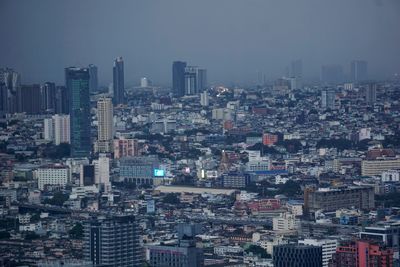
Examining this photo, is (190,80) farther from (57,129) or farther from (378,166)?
(378,166)

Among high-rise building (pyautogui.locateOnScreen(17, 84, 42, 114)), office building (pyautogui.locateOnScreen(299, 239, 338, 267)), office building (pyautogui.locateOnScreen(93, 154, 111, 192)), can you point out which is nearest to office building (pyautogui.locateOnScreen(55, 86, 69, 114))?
high-rise building (pyautogui.locateOnScreen(17, 84, 42, 114))

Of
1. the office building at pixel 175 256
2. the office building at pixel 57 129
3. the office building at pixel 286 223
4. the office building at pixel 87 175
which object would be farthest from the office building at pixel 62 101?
the office building at pixel 175 256

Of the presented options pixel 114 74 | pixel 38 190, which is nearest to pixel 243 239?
pixel 38 190

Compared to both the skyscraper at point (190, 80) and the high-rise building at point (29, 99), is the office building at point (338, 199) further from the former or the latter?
the skyscraper at point (190, 80)

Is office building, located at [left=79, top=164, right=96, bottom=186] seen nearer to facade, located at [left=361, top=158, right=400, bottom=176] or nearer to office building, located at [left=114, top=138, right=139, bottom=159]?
office building, located at [left=114, top=138, right=139, bottom=159]

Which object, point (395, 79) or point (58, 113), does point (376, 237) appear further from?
point (58, 113)

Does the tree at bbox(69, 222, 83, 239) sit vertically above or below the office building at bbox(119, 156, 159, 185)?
below
